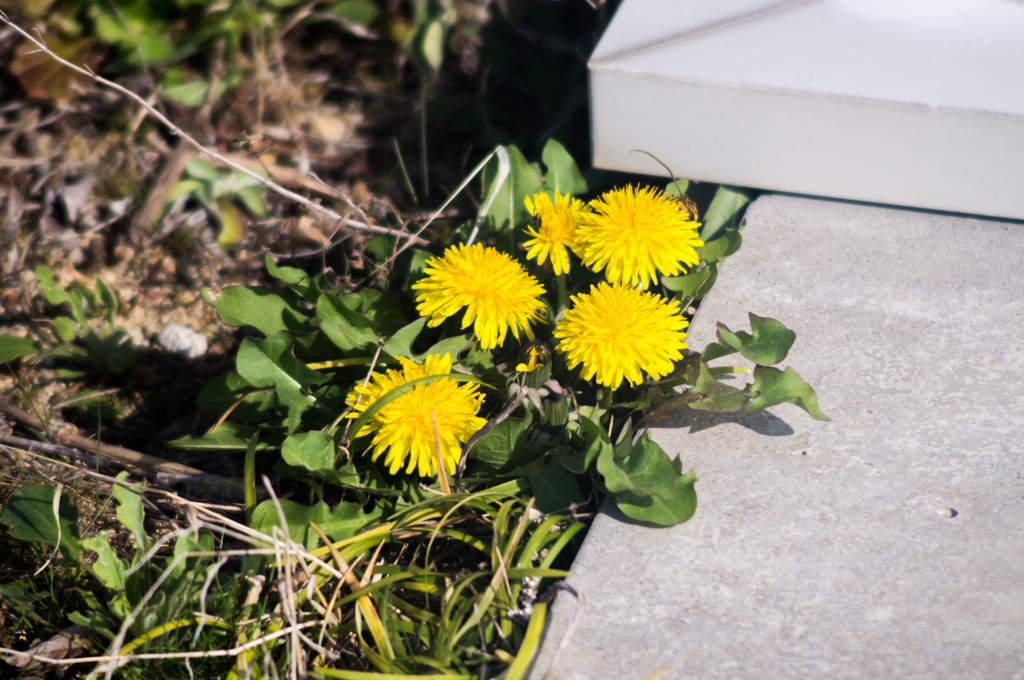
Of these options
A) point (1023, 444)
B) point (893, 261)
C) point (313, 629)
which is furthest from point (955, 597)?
point (313, 629)

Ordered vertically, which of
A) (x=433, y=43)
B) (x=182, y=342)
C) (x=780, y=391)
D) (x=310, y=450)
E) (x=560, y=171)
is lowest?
(x=182, y=342)

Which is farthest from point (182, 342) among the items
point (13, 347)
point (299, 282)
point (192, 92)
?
point (192, 92)

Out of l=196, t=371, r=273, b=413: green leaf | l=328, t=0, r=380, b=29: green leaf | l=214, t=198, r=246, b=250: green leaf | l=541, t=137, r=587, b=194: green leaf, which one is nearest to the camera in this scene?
l=196, t=371, r=273, b=413: green leaf

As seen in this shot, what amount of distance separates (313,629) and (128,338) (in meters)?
1.12

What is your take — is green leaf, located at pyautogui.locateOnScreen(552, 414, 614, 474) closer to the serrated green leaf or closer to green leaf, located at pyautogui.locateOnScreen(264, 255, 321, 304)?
the serrated green leaf

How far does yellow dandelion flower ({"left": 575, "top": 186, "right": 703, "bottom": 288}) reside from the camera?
4.44 feet

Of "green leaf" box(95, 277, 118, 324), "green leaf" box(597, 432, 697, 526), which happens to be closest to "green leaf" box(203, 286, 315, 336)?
"green leaf" box(95, 277, 118, 324)

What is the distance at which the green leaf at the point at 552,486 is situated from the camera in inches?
53.6

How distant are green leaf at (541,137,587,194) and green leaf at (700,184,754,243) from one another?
0.34 metres

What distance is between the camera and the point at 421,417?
1264 mm

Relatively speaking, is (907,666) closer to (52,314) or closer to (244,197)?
(244,197)

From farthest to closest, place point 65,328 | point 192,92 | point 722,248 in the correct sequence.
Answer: point 192,92, point 65,328, point 722,248

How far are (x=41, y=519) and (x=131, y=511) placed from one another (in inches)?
8.2

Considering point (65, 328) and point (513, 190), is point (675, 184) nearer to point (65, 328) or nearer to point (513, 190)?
point (513, 190)
